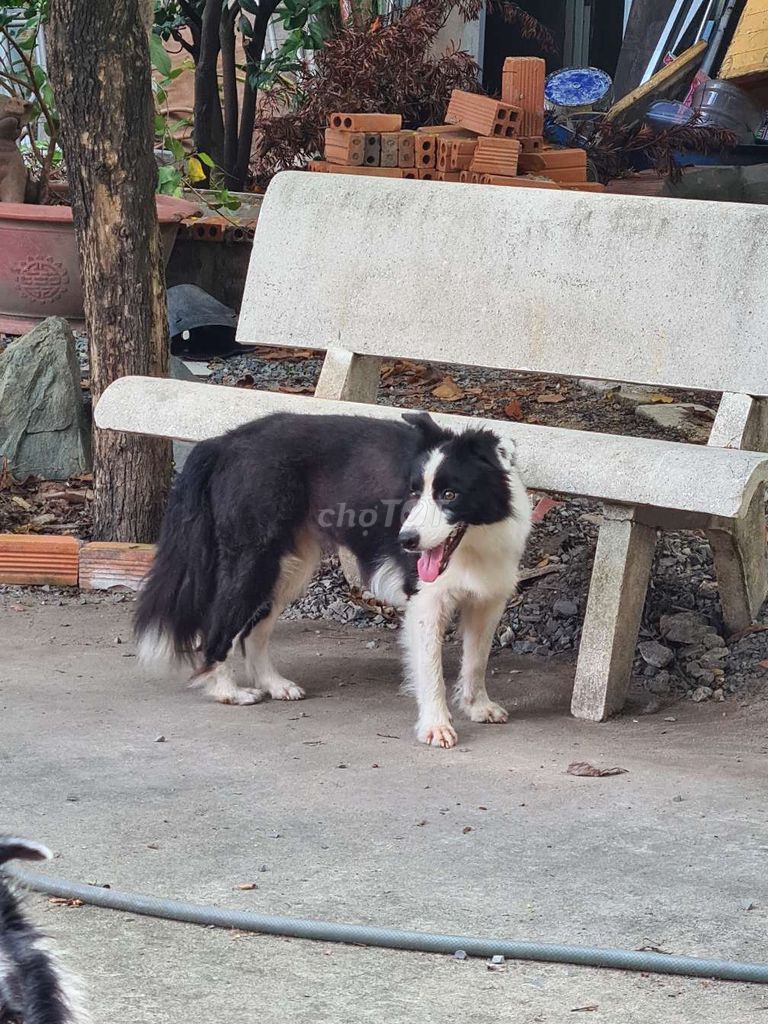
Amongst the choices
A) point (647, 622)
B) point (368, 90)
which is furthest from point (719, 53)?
point (647, 622)

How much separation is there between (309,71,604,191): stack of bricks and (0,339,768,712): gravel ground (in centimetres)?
140

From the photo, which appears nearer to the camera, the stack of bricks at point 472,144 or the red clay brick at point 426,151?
the stack of bricks at point 472,144

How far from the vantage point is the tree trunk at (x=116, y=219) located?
18.6ft

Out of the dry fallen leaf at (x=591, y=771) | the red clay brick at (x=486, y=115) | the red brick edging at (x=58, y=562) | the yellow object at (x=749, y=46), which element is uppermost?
the yellow object at (x=749, y=46)

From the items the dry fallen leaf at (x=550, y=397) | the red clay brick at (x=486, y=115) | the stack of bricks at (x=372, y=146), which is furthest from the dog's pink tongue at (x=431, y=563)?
the red clay brick at (x=486, y=115)

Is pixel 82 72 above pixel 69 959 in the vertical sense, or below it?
above

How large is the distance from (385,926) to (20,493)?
4.41 m

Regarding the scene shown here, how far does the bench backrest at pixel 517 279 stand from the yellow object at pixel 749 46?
16.5 feet

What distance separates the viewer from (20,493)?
674 centimetres

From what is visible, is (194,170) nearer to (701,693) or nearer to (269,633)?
(269,633)

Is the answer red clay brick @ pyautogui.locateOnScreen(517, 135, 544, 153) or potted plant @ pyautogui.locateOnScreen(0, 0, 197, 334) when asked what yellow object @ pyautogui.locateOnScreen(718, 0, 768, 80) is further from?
potted plant @ pyautogui.locateOnScreen(0, 0, 197, 334)

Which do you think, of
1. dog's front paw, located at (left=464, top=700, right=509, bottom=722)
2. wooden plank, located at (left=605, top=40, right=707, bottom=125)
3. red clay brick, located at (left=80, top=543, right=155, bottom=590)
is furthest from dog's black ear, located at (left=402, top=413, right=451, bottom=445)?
wooden plank, located at (left=605, top=40, right=707, bottom=125)

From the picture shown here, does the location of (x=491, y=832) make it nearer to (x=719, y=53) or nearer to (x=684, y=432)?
(x=684, y=432)

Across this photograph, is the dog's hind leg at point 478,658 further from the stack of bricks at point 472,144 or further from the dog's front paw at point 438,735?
the stack of bricks at point 472,144
